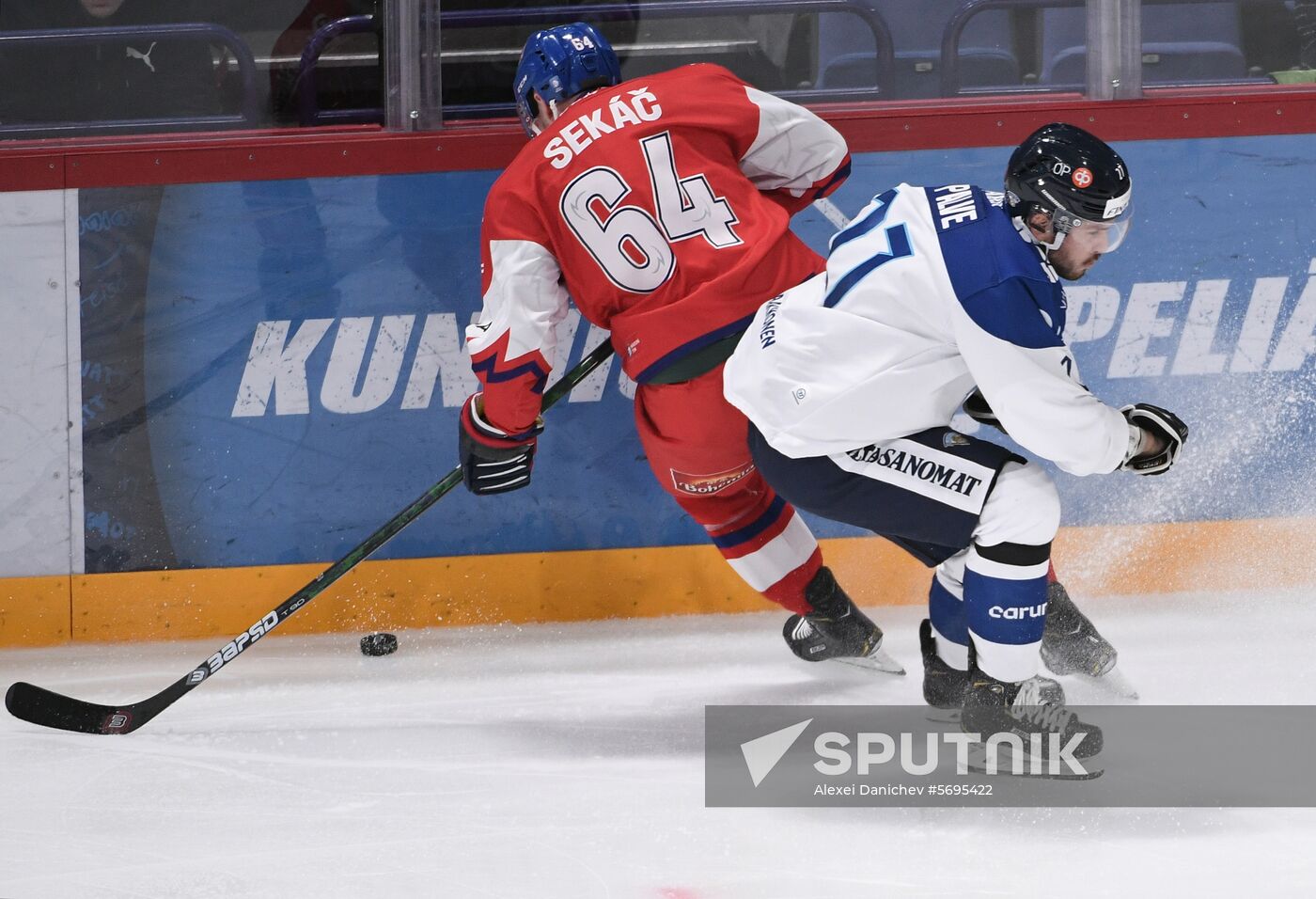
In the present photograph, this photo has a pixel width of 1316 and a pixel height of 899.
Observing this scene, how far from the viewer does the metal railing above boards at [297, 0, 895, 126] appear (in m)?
3.14

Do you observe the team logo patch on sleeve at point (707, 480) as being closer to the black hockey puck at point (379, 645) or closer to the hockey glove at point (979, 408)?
the hockey glove at point (979, 408)

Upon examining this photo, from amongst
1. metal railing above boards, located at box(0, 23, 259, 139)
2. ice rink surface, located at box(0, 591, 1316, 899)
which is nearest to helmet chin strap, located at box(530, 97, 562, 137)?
metal railing above boards, located at box(0, 23, 259, 139)

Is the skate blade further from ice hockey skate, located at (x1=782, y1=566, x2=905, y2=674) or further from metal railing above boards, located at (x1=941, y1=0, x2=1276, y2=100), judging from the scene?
metal railing above boards, located at (x1=941, y1=0, x2=1276, y2=100)

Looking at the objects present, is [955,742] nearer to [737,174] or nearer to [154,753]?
[737,174]

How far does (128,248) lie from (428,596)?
104 cm

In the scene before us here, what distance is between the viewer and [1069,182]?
2.02 metres

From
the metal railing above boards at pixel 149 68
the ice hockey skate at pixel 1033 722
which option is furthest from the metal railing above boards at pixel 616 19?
the ice hockey skate at pixel 1033 722

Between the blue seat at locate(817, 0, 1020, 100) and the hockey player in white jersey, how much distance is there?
1.05 metres

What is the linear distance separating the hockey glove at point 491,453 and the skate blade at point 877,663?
0.76m

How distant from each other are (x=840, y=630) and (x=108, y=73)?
6.83 feet

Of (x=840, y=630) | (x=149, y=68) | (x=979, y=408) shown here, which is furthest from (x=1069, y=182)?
(x=149, y=68)

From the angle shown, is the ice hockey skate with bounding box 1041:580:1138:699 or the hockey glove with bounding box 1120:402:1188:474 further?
the ice hockey skate with bounding box 1041:580:1138:699

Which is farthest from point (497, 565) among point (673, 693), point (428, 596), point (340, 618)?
point (673, 693)

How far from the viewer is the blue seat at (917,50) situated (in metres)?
3.14
